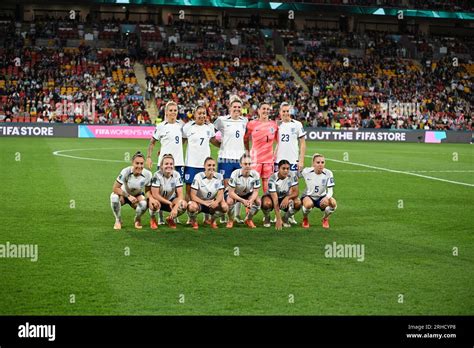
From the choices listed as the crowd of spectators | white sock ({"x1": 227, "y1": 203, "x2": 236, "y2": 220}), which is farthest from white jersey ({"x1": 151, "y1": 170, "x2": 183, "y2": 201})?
Answer: the crowd of spectators

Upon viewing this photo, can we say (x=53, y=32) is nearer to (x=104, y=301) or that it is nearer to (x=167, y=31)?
(x=167, y=31)

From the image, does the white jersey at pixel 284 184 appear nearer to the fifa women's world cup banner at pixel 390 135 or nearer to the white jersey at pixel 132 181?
the white jersey at pixel 132 181

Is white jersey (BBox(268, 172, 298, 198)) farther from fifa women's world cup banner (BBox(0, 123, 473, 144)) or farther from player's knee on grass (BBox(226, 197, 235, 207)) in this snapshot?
fifa women's world cup banner (BBox(0, 123, 473, 144))

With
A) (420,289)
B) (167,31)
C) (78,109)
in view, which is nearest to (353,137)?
(78,109)

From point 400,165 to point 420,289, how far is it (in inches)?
697

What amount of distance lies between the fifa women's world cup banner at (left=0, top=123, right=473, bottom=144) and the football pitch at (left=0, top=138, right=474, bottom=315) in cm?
2177

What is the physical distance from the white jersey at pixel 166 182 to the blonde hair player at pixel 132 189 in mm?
162

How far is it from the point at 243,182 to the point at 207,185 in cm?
60

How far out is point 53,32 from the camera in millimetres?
50094

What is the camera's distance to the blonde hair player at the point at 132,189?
11.2 meters

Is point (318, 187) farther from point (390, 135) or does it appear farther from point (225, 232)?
point (390, 135)

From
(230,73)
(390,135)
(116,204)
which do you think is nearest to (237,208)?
(116,204)

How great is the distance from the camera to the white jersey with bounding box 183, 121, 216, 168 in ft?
38.7

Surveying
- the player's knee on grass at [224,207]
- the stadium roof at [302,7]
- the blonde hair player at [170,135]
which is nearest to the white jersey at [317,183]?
the player's knee on grass at [224,207]
